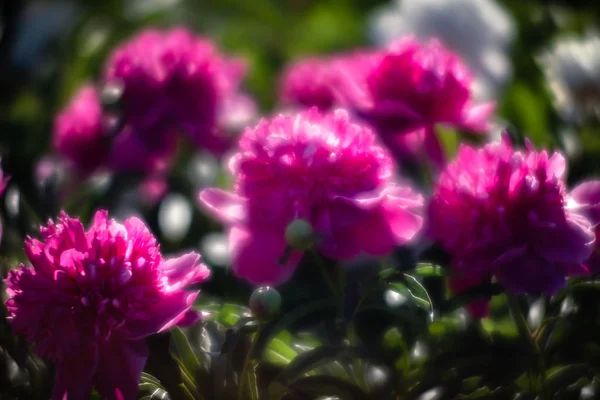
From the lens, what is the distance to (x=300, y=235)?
455mm

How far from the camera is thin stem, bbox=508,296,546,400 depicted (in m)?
0.51

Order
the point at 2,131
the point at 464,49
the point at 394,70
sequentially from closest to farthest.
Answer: the point at 394,70
the point at 2,131
the point at 464,49

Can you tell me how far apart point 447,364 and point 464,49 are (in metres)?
0.65

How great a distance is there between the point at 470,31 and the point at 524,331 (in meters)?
0.65

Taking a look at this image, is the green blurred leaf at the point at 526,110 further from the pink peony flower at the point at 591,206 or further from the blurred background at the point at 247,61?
the pink peony flower at the point at 591,206

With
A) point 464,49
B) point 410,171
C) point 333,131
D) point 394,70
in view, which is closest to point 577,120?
point 464,49

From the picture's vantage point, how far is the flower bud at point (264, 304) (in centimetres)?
46

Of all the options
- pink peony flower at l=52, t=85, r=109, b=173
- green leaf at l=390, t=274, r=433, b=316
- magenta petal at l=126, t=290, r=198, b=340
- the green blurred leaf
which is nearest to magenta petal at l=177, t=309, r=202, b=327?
magenta petal at l=126, t=290, r=198, b=340

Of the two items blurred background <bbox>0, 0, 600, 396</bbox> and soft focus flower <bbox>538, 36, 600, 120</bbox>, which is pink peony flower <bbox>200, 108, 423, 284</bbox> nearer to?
blurred background <bbox>0, 0, 600, 396</bbox>

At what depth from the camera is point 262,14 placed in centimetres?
145

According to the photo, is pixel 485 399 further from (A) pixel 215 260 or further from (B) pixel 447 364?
(A) pixel 215 260

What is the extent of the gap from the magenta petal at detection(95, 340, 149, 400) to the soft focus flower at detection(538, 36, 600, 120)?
0.70 metres

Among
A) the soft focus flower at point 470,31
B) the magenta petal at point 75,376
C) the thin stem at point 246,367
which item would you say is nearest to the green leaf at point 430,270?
the thin stem at point 246,367

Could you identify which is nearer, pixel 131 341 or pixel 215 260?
pixel 131 341
